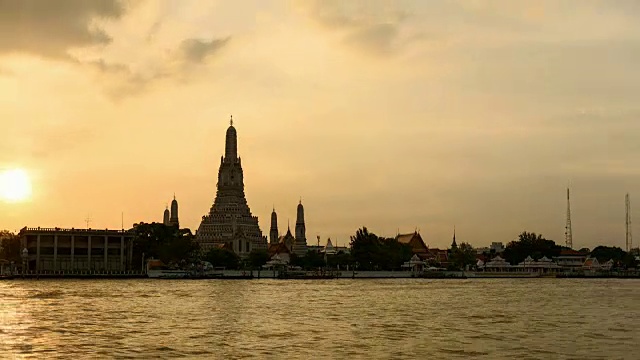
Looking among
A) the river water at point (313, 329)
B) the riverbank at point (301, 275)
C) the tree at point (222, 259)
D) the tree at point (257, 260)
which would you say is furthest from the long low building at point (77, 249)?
the river water at point (313, 329)

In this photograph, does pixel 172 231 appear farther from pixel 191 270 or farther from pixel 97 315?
pixel 97 315

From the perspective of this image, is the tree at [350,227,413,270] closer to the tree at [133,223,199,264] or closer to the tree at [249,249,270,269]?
the tree at [249,249,270,269]

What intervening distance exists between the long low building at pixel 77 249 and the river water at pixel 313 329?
78350mm

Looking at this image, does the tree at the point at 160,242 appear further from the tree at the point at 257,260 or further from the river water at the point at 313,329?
the river water at the point at 313,329

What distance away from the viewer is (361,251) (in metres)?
180

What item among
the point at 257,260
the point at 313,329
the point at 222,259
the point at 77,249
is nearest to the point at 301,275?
the point at 257,260

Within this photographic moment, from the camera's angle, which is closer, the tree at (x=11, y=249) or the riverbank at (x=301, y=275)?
the riverbank at (x=301, y=275)

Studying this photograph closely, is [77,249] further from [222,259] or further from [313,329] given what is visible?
[313,329]

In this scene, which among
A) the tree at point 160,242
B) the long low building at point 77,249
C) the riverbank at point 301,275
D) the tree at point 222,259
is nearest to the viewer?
the riverbank at point 301,275

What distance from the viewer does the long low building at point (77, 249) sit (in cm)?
15862

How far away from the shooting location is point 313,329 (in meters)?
52.3

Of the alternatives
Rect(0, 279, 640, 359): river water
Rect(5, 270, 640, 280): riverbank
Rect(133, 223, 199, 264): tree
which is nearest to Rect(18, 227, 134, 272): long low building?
Rect(133, 223, 199, 264): tree

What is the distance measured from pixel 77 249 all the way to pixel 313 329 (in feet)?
390

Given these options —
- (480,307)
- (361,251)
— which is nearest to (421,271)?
(361,251)
